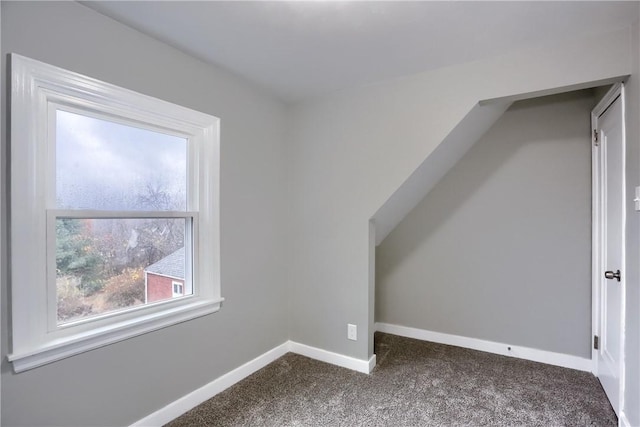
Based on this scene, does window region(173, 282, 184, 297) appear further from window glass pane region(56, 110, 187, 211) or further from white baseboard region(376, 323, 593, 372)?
white baseboard region(376, 323, 593, 372)

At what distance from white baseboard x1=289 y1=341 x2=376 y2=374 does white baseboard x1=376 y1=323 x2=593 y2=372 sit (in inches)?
30.3

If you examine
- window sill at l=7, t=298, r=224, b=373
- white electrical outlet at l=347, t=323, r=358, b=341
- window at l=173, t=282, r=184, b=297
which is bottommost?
white electrical outlet at l=347, t=323, r=358, b=341

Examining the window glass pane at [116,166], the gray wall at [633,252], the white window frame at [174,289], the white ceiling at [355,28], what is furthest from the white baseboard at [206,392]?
the gray wall at [633,252]

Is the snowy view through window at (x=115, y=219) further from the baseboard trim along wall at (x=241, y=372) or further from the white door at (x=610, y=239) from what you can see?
the white door at (x=610, y=239)

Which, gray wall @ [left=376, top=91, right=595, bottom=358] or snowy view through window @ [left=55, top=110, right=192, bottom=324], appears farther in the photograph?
gray wall @ [left=376, top=91, right=595, bottom=358]

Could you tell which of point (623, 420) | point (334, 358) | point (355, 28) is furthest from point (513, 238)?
point (355, 28)

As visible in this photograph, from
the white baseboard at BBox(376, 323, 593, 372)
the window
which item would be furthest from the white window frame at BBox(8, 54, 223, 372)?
the white baseboard at BBox(376, 323, 593, 372)

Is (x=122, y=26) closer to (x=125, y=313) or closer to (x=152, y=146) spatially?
(x=152, y=146)

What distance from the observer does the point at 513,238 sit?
2713 millimetres

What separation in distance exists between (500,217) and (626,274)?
1.08 m

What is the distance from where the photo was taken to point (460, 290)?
2.95 meters

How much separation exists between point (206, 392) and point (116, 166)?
5.03ft

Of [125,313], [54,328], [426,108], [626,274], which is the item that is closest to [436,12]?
[426,108]

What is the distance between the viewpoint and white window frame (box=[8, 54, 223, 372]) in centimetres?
132
